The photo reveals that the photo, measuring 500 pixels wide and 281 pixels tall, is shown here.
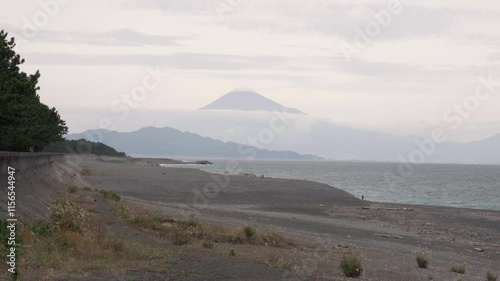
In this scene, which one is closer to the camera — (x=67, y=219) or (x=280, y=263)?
(x=280, y=263)

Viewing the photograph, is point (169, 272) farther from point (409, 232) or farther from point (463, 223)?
point (463, 223)

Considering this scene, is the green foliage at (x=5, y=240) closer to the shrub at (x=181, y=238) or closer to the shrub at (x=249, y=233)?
the shrub at (x=181, y=238)

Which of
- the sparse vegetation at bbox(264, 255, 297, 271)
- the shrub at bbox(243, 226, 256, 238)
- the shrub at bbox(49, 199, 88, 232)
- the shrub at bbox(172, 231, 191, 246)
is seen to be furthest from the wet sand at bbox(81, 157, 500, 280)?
the shrub at bbox(49, 199, 88, 232)

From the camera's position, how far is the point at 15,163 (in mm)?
26781

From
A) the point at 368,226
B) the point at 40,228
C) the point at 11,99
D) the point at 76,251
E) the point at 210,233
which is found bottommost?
the point at 368,226

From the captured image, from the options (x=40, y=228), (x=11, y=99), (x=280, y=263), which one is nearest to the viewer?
(x=40, y=228)

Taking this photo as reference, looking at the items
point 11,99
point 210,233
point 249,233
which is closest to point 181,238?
point 210,233

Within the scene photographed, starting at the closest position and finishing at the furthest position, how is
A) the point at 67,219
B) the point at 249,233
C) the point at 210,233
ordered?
the point at 67,219, the point at 210,233, the point at 249,233

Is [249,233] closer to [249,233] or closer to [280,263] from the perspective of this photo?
[249,233]

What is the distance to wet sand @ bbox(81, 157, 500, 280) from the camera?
2225cm

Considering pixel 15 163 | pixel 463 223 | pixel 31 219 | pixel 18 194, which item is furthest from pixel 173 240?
pixel 463 223

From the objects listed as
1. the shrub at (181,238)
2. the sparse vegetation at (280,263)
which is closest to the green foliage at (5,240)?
the shrub at (181,238)

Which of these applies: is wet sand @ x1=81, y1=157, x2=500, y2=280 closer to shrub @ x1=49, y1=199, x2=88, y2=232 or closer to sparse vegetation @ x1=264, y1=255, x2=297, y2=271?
sparse vegetation @ x1=264, y1=255, x2=297, y2=271

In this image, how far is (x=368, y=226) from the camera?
40.0 metres
